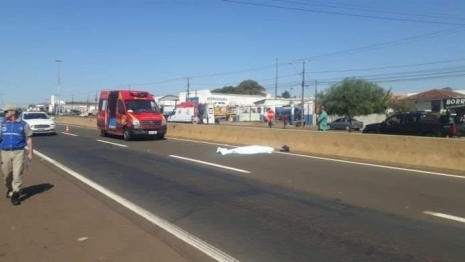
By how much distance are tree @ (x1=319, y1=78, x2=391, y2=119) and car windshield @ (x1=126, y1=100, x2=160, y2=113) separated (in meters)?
42.1

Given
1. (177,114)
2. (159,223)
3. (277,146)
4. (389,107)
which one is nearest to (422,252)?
(159,223)

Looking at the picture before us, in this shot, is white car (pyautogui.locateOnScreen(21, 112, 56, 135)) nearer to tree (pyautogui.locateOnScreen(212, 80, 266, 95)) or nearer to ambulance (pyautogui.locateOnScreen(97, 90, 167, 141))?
A: ambulance (pyautogui.locateOnScreen(97, 90, 167, 141))

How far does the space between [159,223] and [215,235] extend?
3.67ft

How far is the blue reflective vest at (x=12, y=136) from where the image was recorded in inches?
320

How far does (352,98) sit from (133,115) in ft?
148

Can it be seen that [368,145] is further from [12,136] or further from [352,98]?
[352,98]

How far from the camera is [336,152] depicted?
16.8m

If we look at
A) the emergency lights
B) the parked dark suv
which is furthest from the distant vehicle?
the parked dark suv

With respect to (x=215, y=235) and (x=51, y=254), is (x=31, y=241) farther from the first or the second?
(x=215, y=235)

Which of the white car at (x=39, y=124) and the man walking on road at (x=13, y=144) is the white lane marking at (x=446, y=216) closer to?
the man walking on road at (x=13, y=144)

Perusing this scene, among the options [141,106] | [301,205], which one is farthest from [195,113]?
[301,205]

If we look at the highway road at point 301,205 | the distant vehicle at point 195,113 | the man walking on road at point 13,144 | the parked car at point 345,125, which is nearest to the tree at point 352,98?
the parked car at point 345,125

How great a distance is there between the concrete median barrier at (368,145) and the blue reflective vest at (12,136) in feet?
34.4

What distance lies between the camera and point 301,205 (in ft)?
26.6
